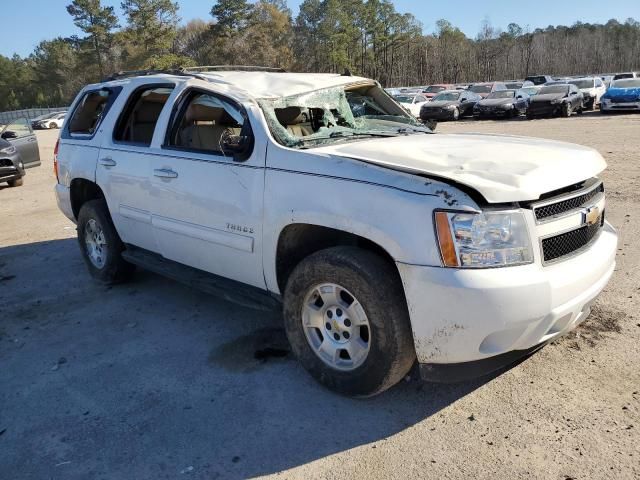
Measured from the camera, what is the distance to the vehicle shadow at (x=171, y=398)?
2.90m

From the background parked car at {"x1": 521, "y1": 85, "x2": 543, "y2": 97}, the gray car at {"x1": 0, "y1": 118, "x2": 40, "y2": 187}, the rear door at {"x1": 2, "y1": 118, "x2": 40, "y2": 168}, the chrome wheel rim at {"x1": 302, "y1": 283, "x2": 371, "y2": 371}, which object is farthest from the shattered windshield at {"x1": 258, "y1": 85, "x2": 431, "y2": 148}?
the background parked car at {"x1": 521, "y1": 85, "x2": 543, "y2": 97}

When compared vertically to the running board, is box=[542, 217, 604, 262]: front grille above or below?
above

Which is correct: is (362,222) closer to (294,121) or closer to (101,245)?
→ (294,121)

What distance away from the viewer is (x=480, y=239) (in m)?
2.72

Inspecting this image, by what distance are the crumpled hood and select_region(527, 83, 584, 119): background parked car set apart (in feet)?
79.1

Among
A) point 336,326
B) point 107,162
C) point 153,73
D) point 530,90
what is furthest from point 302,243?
point 530,90

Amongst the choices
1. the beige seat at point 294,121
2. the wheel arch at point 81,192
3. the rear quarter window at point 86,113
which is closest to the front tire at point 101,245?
the wheel arch at point 81,192

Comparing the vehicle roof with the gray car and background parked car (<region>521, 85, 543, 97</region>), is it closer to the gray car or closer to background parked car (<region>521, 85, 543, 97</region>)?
the gray car

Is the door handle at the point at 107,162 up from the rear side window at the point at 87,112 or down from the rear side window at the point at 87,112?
down

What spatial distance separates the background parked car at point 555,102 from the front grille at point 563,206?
2463 cm

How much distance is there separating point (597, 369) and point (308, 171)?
2.13 meters

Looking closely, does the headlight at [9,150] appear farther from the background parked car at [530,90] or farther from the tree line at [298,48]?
the tree line at [298,48]

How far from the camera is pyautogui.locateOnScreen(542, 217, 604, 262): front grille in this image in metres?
2.87

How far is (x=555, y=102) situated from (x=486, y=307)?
25.9m
